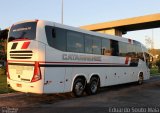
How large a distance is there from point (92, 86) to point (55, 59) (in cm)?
344

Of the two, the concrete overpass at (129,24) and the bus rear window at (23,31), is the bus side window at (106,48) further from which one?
the concrete overpass at (129,24)

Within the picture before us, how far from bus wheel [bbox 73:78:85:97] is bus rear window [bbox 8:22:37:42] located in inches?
127

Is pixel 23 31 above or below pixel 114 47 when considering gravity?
above

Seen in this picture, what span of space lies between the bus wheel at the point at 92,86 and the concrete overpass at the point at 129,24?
1726 centimetres

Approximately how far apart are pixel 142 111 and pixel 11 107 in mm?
4866

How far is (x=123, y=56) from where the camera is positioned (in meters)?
18.0

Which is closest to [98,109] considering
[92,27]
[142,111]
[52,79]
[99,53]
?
[142,111]

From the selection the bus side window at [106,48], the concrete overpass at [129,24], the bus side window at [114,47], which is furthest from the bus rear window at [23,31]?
the concrete overpass at [129,24]

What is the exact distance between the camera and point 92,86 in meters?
14.6

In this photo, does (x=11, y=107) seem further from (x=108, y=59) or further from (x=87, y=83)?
(x=108, y=59)

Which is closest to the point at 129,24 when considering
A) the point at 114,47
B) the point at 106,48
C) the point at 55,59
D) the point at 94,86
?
the point at 114,47

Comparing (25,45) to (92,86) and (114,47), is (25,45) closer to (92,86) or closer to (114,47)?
(92,86)

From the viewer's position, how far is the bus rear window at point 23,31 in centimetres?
1170

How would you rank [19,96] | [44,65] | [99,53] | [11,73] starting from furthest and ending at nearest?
[99,53] < [19,96] < [11,73] < [44,65]
